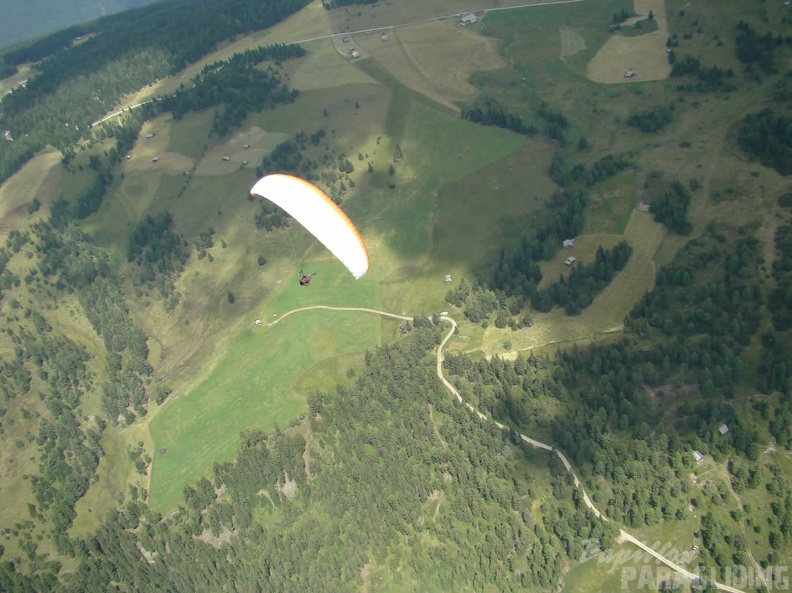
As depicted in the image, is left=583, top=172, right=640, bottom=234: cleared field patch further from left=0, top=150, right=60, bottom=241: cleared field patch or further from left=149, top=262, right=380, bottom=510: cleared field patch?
left=0, top=150, right=60, bottom=241: cleared field patch

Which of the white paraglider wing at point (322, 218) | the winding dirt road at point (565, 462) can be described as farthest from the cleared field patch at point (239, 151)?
the white paraglider wing at point (322, 218)

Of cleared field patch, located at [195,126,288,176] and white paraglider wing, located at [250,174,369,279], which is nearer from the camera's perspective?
white paraglider wing, located at [250,174,369,279]

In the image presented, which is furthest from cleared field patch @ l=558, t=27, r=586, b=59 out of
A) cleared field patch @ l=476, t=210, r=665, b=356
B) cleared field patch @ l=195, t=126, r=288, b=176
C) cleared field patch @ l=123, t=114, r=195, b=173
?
cleared field patch @ l=123, t=114, r=195, b=173

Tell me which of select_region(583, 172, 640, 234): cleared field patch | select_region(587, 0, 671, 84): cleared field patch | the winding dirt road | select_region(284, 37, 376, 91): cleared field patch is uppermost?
select_region(284, 37, 376, 91): cleared field patch

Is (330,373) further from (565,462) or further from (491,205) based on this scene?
(491,205)

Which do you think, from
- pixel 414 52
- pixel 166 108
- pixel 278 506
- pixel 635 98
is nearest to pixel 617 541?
pixel 278 506

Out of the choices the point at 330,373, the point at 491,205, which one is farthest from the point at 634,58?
the point at 330,373

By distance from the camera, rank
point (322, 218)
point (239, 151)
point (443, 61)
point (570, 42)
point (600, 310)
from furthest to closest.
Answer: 1. point (443, 61)
2. point (570, 42)
3. point (239, 151)
4. point (600, 310)
5. point (322, 218)

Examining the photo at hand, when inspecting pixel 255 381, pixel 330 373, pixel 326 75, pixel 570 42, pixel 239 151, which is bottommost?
pixel 330 373
